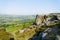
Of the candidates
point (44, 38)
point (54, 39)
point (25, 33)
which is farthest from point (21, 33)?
point (54, 39)

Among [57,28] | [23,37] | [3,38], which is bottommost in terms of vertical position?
[23,37]

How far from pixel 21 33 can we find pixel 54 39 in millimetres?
40191

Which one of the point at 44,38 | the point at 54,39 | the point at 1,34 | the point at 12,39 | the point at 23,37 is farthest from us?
the point at 23,37

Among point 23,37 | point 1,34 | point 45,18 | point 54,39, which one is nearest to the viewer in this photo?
point 54,39

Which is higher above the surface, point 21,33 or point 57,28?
point 57,28

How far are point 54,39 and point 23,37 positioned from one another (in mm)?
33446

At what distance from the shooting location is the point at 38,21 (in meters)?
99.6

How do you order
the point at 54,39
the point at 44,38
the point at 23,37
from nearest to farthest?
the point at 54,39
the point at 44,38
the point at 23,37

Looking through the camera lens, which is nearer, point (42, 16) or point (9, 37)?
point (9, 37)

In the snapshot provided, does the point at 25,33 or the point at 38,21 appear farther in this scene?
the point at 38,21

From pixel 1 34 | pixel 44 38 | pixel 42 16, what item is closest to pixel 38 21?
pixel 42 16

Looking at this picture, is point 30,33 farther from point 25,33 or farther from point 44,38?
point 44,38

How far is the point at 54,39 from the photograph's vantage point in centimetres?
4519

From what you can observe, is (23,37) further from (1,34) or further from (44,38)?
(44,38)
